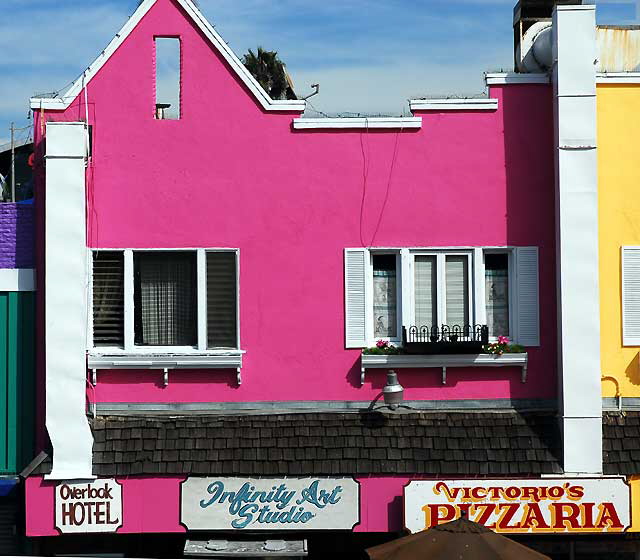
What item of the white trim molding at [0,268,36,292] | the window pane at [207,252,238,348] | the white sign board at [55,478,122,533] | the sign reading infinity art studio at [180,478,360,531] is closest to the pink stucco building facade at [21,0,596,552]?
the window pane at [207,252,238,348]

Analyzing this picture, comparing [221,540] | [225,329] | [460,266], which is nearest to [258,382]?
[225,329]

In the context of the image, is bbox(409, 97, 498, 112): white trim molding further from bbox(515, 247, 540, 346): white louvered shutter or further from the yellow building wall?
bbox(515, 247, 540, 346): white louvered shutter

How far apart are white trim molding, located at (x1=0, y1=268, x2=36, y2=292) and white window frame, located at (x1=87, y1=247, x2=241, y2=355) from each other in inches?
37.5

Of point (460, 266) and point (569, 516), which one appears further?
point (460, 266)

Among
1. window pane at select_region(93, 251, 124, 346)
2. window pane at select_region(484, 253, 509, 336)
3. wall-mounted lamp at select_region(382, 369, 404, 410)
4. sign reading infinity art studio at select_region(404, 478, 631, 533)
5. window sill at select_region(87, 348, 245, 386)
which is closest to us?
sign reading infinity art studio at select_region(404, 478, 631, 533)

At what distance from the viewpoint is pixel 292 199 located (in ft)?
50.8

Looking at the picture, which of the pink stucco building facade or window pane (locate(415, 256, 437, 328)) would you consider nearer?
the pink stucco building facade

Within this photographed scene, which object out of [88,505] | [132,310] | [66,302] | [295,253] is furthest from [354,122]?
[88,505]

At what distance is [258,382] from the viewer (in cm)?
Answer: 1542

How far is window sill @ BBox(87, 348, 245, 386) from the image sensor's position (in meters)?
15.1

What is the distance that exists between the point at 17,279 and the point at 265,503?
4572 millimetres

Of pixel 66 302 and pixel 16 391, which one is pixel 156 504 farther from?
pixel 66 302

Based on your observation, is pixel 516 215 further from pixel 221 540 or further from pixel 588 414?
pixel 221 540

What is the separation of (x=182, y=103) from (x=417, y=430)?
17.8 feet
